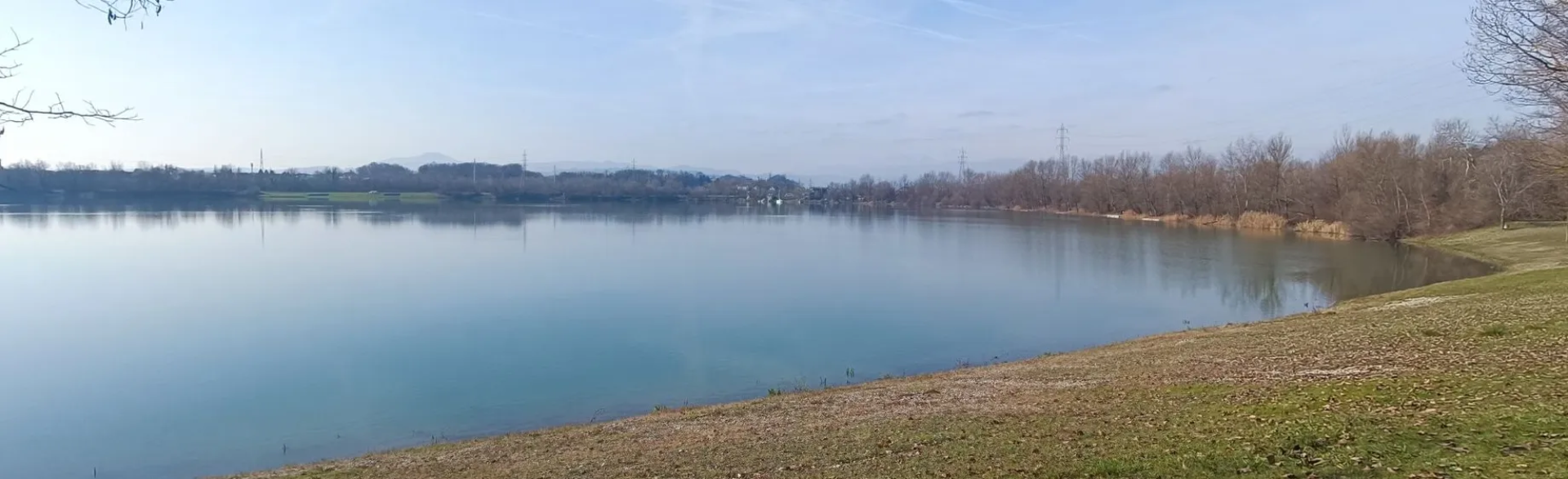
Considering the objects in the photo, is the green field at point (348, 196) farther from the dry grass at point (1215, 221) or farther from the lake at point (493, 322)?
the dry grass at point (1215, 221)

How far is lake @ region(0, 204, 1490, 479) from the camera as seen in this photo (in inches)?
498

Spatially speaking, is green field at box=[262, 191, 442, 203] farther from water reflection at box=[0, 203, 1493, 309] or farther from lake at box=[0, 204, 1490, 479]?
lake at box=[0, 204, 1490, 479]

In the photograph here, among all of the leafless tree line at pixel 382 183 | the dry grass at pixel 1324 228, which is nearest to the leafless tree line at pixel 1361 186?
the dry grass at pixel 1324 228

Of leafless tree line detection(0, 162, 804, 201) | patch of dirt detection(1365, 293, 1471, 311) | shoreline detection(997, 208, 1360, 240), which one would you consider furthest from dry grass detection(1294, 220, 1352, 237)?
leafless tree line detection(0, 162, 804, 201)

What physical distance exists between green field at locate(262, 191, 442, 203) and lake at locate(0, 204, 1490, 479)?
78.9 metres

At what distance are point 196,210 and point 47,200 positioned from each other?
29167mm

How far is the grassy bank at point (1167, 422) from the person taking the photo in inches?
230

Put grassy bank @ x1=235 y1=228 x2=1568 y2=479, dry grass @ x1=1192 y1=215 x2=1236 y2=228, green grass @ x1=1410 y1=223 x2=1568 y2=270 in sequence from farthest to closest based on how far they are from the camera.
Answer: dry grass @ x1=1192 y1=215 x2=1236 y2=228 < green grass @ x1=1410 y1=223 x2=1568 y2=270 < grassy bank @ x1=235 y1=228 x2=1568 y2=479

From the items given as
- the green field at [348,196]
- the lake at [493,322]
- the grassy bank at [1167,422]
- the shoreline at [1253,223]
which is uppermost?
the green field at [348,196]

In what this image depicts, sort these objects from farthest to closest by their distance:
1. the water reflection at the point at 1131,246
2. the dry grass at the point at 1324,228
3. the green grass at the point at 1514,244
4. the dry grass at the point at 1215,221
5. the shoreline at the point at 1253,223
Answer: the dry grass at the point at 1215,221, the shoreline at the point at 1253,223, the dry grass at the point at 1324,228, the green grass at the point at 1514,244, the water reflection at the point at 1131,246

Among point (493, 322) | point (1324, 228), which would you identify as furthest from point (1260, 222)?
point (493, 322)

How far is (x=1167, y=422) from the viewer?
7531mm

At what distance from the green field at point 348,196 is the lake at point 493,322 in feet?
259

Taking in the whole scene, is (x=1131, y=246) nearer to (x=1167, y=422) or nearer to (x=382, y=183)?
(x=1167, y=422)
